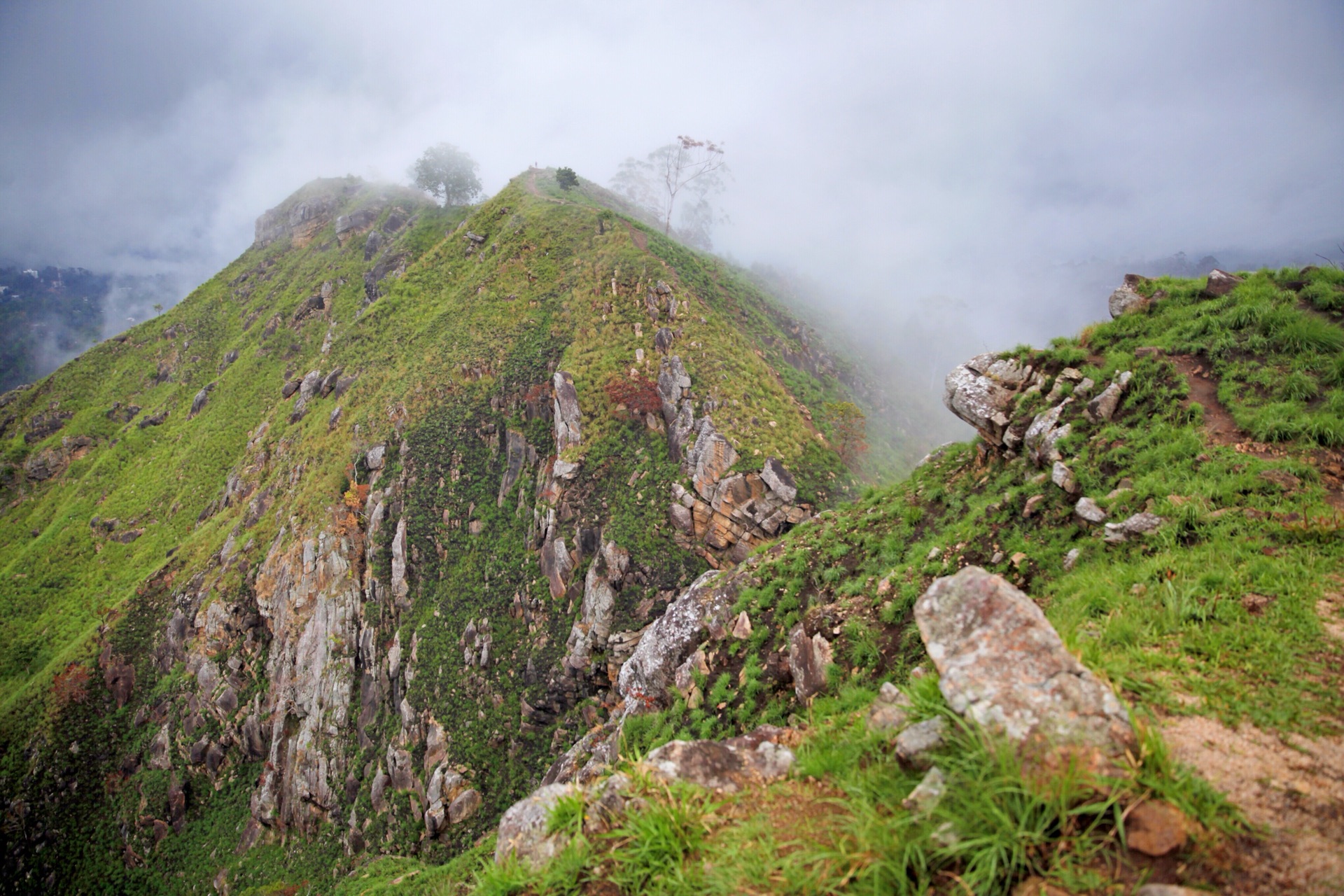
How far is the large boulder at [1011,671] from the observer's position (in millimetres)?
3342

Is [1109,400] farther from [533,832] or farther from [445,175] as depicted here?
[445,175]

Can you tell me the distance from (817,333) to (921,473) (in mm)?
45327

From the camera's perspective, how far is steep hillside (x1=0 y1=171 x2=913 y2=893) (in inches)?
842

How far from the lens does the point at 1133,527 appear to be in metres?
7.20

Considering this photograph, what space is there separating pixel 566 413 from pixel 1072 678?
25461 mm

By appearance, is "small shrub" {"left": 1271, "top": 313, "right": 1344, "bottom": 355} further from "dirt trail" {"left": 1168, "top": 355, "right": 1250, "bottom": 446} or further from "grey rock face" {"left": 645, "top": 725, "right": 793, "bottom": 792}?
"grey rock face" {"left": 645, "top": 725, "right": 793, "bottom": 792}

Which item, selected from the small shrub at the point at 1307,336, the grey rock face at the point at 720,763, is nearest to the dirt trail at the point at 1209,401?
the small shrub at the point at 1307,336

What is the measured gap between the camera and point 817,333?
182 feet

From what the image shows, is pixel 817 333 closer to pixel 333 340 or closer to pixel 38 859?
pixel 333 340

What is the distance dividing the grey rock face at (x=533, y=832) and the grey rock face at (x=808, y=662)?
5916 millimetres

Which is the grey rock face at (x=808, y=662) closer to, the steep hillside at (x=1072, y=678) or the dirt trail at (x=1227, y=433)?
the steep hillside at (x=1072, y=678)

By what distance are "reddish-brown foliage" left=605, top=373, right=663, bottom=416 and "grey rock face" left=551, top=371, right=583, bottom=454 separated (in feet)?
6.86

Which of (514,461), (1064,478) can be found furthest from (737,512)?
(514,461)

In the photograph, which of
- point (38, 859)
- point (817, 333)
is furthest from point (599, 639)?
point (817, 333)
